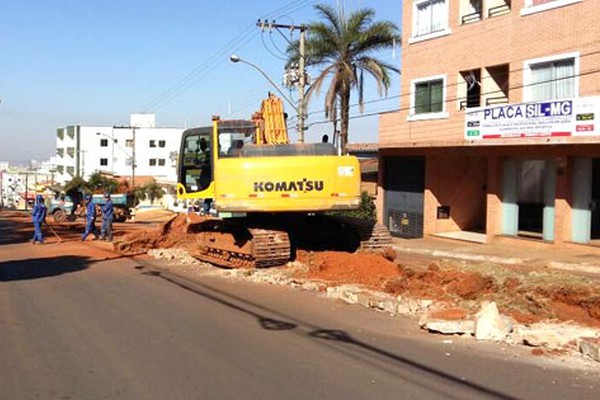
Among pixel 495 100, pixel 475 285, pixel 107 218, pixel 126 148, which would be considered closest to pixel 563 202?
pixel 495 100

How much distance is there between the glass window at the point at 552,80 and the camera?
20403 millimetres

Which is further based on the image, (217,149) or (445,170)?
(445,170)

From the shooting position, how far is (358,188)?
14.6 m

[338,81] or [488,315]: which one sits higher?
[338,81]

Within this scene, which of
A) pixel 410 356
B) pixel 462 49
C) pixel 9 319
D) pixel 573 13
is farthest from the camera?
pixel 462 49

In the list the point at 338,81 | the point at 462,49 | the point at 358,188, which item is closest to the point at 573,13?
the point at 462,49

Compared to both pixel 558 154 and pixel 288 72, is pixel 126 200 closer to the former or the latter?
pixel 288 72

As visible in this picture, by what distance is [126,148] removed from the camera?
112 meters

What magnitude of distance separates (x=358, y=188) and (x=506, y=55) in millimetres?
10596

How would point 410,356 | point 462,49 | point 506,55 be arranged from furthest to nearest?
point 462,49, point 506,55, point 410,356

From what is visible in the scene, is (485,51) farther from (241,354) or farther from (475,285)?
(241,354)

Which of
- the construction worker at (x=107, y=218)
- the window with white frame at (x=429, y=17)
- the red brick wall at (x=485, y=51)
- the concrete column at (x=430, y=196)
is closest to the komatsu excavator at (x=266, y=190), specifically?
the red brick wall at (x=485, y=51)

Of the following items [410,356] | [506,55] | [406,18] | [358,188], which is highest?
[406,18]

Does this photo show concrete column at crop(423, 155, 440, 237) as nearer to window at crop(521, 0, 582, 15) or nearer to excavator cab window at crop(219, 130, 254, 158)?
window at crop(521, 0, 582, 15)
